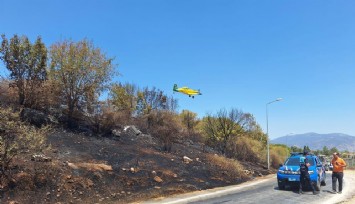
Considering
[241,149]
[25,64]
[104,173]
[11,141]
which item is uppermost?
[25,64]

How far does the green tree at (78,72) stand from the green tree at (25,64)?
142 cm

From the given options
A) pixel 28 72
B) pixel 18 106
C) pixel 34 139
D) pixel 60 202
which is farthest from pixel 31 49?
pixel 60 202

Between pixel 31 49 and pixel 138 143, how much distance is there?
9.74m

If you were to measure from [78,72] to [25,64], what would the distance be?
3254mm

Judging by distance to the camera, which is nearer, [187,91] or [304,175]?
[304,175]

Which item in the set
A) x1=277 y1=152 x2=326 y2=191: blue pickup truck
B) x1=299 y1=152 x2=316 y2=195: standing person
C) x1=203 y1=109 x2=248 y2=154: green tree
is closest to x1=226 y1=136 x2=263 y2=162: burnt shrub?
x1=203 y1=109 x2=248 y2=154: green tree

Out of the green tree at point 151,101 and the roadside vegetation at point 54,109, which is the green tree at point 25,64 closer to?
the roadside vegetation at point 54,109

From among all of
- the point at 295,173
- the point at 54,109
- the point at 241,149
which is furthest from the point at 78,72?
the point at 241,149

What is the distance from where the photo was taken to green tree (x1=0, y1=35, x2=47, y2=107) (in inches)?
786

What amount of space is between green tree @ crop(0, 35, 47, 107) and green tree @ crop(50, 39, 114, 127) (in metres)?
1.42

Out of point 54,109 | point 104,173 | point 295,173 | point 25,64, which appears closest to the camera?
point 104,173

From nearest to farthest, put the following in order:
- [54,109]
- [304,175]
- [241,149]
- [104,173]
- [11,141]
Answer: [11,141], [104,173], [304,175], [54,109], [241,149]

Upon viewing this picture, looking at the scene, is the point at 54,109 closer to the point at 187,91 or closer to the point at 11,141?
the point at 11,141

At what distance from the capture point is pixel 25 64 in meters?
20.4
